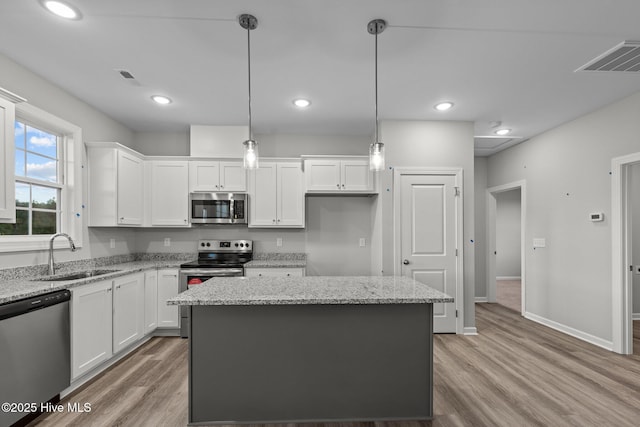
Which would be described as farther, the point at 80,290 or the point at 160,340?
the point at 160,340

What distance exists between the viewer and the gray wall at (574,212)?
345 centimetres

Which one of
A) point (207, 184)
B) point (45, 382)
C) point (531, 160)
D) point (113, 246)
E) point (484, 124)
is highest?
point (484, 124)

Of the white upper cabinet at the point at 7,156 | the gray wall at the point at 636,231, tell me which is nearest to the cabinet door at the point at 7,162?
the white upper cabinet at the point at 7,156

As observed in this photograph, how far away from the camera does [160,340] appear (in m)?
3.77

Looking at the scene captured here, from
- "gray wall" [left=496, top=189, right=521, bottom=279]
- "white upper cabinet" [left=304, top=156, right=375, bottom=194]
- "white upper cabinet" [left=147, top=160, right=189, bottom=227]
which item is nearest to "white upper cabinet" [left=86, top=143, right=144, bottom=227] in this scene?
"white upper cabinet" [left=147, top=160, right=189, bottom=227]

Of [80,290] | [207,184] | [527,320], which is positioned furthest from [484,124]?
[80,290]

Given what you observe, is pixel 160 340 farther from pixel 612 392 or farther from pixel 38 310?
pixel 612 392

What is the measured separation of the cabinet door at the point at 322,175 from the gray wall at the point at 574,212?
2975mm

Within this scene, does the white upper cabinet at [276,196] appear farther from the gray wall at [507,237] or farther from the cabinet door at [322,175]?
the gray wall at [507,237]

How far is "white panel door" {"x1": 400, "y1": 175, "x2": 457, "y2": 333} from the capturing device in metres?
3.85

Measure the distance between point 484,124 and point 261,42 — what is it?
10.3 ft

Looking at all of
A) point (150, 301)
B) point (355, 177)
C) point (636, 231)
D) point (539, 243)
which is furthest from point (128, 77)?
point (636, 231)

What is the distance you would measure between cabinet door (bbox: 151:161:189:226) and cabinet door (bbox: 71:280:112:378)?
1331 mm

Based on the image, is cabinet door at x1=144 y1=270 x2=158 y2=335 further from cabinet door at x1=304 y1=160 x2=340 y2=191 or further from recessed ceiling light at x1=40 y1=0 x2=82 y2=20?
recessed ceiling light at x1=40 y1=0 x2=82 y2=20
